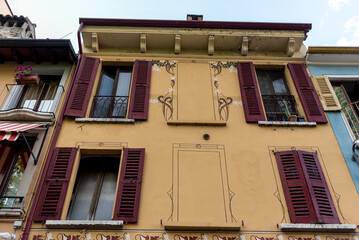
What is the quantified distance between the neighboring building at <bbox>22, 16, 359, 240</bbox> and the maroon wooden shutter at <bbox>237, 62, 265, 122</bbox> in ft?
0.10

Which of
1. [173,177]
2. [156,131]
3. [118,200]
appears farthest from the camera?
[156,131]

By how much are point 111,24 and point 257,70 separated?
4617 mm

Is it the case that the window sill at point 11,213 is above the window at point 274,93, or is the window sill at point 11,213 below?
below

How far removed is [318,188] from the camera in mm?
6152

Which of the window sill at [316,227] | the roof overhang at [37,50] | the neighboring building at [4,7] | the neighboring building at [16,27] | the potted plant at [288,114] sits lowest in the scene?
the window sill at [316,227]

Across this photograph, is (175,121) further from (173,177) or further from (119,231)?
(119,231)

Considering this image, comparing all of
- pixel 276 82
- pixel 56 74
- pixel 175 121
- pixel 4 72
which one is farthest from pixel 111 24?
pixel 276 82

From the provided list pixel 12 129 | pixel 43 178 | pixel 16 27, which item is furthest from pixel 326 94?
pixel 16 27

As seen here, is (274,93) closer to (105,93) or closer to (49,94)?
(105,93)

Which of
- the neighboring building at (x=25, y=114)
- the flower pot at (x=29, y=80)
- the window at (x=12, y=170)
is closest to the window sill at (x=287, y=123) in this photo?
the neighboring building at (x=25, y=114)

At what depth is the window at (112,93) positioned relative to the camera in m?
7.89

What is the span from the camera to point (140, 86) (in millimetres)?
8195

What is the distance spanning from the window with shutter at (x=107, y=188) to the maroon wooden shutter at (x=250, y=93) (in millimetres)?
2848

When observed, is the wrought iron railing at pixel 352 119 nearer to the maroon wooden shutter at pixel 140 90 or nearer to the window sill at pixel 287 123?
the window sill at pixel 287 123
